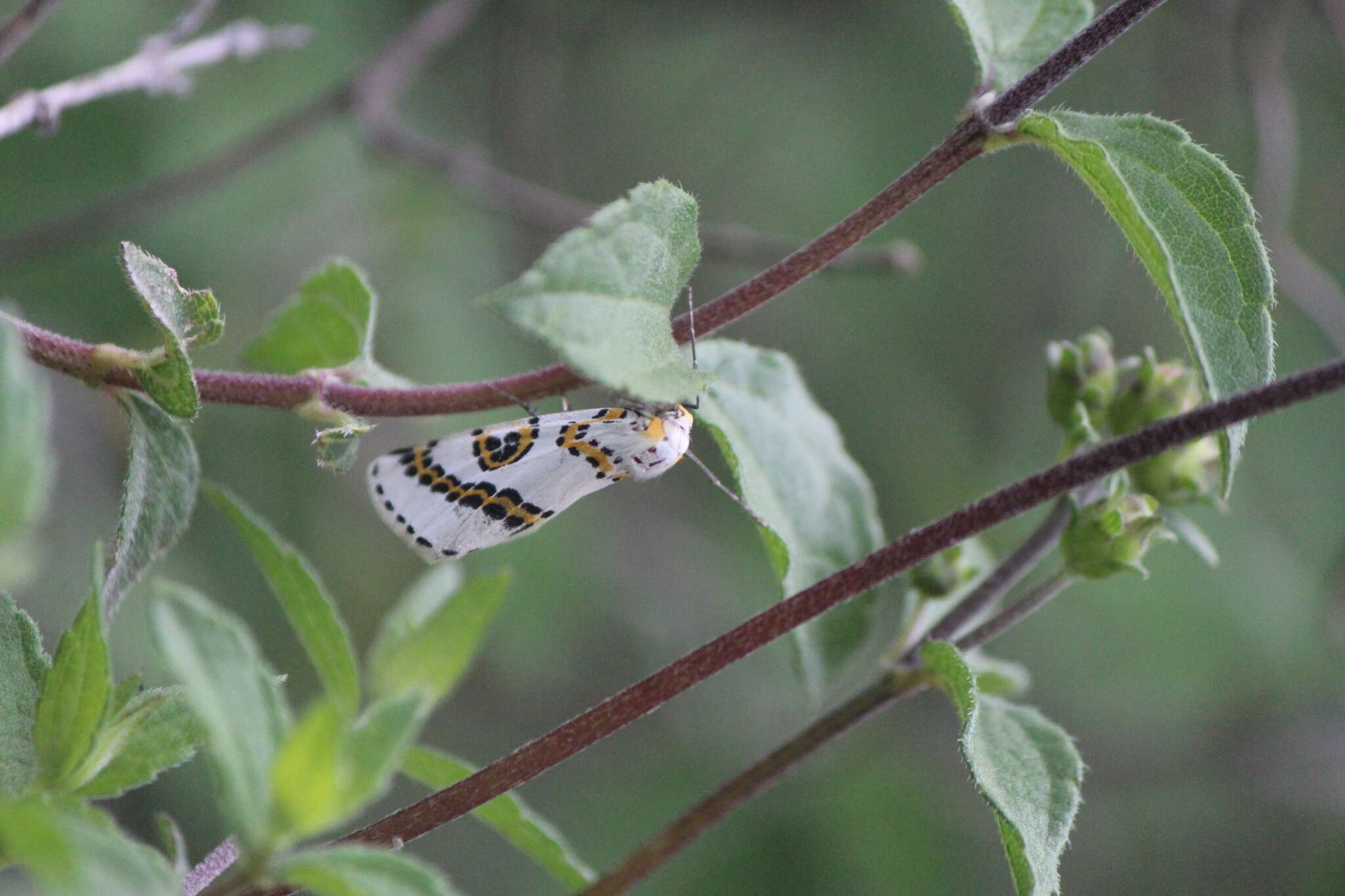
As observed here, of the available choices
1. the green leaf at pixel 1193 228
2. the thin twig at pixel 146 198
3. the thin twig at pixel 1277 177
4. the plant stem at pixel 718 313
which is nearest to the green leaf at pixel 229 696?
the plant stem at pixel 718 313

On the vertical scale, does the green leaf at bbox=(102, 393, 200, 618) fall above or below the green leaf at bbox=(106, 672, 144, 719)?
above

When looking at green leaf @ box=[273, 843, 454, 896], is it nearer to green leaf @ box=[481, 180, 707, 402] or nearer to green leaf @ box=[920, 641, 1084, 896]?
green leaf @ box=[481, 180, 707, 402]

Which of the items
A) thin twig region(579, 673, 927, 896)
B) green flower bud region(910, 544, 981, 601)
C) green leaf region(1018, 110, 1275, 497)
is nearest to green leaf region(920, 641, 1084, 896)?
thin twig region(579, 673, 927, 896)

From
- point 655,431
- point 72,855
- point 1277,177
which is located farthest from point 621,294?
point 1277,177

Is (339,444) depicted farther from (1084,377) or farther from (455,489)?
(1084,377)

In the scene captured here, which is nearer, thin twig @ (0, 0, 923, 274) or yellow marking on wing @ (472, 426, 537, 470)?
yellow marking on wing @ (472, 426, 537, 470)

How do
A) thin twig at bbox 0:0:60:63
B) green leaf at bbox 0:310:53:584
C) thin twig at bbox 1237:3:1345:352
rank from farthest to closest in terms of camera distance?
thin twig at bbox 1237:3:1345:352 < thin twig at bbox 0:0:60:63 < green leaf at bbox 0:310:53:584
